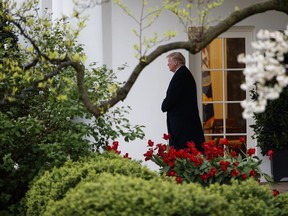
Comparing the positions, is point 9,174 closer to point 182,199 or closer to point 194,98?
point 194,98

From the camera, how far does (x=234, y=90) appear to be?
14633 mm

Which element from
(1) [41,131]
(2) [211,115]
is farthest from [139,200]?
(2) [211,115]

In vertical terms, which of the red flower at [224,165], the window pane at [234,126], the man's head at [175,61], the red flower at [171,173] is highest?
the man's head at [175,61]

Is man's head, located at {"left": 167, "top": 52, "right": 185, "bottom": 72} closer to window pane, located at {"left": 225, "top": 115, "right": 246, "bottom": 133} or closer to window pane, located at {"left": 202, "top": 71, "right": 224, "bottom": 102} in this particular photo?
window pane, located at {"left": 202, "top": 71, "right": 224, "bottom": 102}

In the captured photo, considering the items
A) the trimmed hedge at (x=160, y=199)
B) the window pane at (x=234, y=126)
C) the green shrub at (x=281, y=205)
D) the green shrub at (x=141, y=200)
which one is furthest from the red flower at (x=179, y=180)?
the window pane at (x=234, y=126)

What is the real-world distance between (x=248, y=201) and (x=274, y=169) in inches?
307

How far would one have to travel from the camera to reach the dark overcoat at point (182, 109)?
11.8 meters

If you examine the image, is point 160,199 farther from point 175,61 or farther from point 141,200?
point 175,61

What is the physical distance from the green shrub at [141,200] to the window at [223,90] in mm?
8597

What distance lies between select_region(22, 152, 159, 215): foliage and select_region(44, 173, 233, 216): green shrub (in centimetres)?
100

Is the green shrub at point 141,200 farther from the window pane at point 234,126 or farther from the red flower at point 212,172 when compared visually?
the window pane at point 234,126

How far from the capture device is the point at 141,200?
5.75 meters

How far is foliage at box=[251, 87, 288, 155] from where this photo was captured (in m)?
14.1

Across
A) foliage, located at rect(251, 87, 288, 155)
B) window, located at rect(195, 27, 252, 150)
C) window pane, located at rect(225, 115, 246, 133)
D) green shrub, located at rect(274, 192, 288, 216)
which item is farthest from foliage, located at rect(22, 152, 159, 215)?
window pane, located at rect(225, 115, 246, 133)
